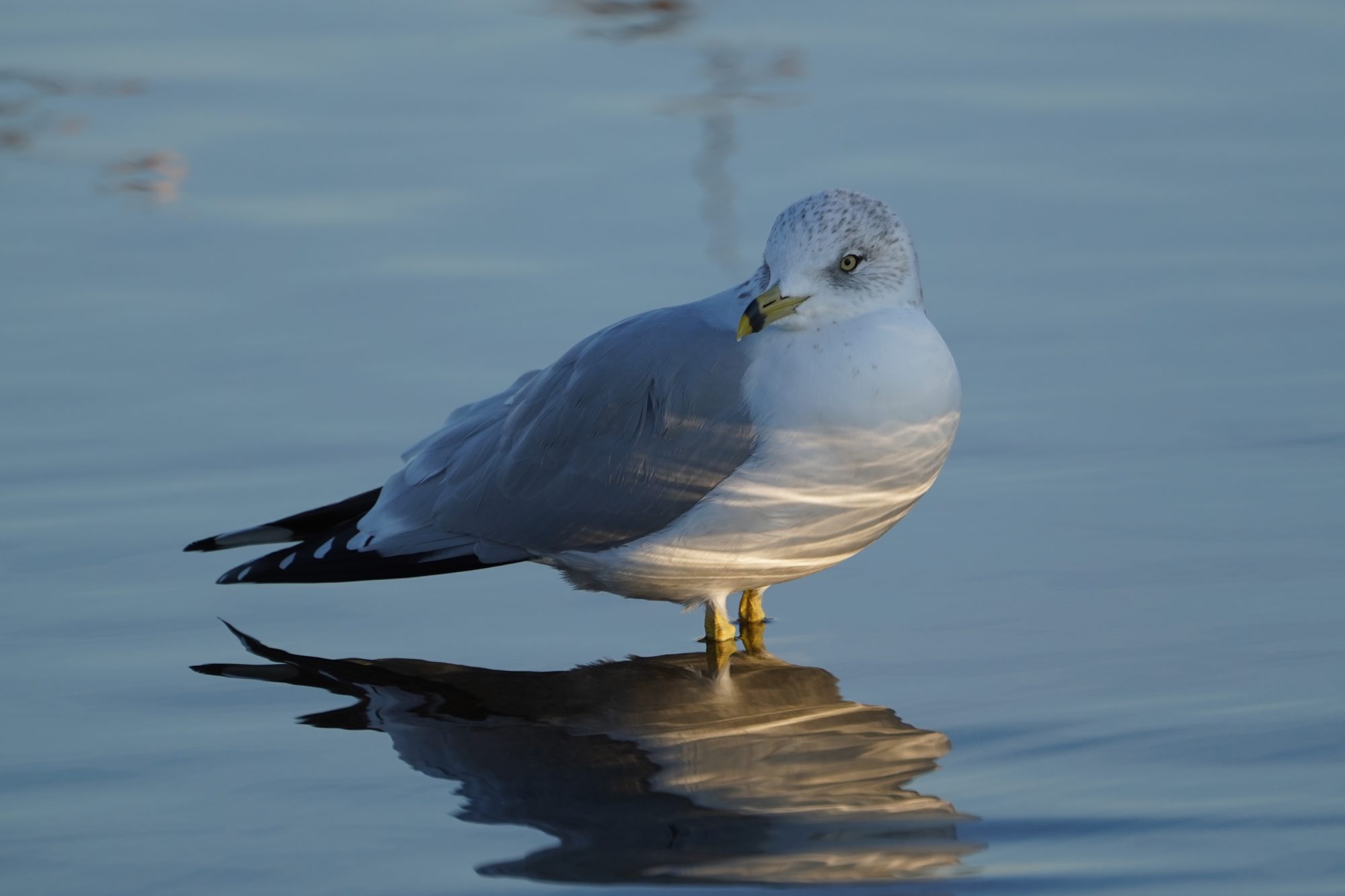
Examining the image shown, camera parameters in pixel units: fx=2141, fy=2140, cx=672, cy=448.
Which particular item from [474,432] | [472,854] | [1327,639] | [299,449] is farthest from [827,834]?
[299,449]

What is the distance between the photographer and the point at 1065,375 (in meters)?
6.26

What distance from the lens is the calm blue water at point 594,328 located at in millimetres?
4168

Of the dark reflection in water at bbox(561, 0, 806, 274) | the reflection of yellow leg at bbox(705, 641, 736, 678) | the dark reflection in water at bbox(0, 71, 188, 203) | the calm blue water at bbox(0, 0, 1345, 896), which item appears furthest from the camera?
the dark reflection in water at bbox(0, 71, 188, 203)

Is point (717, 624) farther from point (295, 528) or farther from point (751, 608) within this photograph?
point (295, 528)

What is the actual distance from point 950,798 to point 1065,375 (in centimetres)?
234

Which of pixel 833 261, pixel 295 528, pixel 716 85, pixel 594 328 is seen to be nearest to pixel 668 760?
pixel 833 261

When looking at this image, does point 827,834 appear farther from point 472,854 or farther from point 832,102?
point 832,102

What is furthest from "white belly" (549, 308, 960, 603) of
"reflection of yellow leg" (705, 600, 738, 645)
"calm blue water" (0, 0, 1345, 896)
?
"calm blue water" (0, 0, 1345, 896)

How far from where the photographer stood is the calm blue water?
4.17 metres

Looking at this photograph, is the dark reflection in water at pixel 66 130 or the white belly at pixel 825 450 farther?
the dark reflection in water at pixel 66 130

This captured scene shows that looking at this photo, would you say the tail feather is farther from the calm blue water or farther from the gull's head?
the gull's head

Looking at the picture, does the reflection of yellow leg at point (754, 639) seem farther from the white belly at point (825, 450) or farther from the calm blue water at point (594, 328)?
the white belly at point (825, 450)

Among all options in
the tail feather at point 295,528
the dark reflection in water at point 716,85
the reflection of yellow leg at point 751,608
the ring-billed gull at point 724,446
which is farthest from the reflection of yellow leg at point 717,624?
the dark reflection in water at point 716,85

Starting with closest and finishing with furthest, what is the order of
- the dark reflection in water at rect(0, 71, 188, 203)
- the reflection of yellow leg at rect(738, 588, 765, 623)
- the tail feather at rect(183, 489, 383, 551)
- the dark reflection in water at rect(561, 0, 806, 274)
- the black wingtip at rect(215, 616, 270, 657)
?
the black wingtip at rect(215, 616, 270, 657)
the reflection of yellow leg at rect(738, 588, 765, 623)
the tail feather at rect(183, 489, 383, 551)
the dark reflection in water at rect(561, 0, 806, 274)
the dark reflection in water at rect(0, 71, 188, 203)
